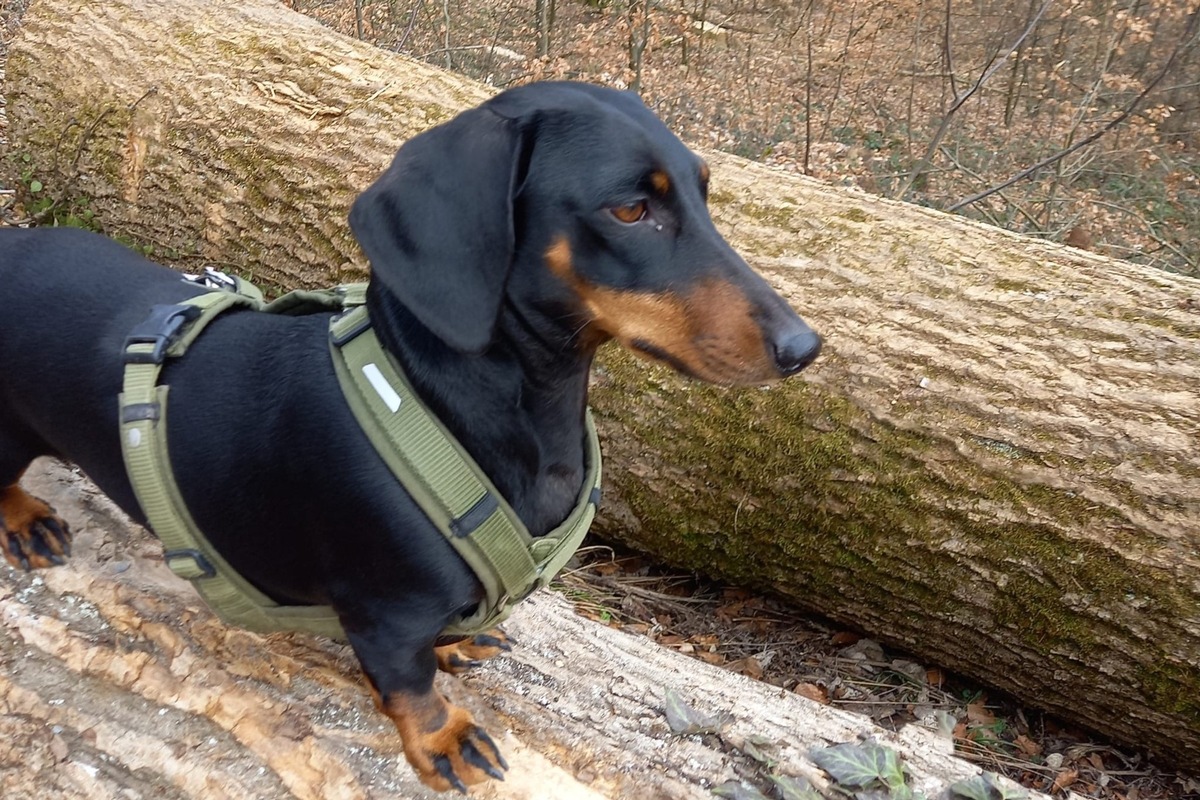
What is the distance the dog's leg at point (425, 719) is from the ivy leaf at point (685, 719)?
48cm

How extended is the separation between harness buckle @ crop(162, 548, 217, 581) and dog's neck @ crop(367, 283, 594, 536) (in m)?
0.72

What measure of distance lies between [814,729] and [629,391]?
1.46 metres

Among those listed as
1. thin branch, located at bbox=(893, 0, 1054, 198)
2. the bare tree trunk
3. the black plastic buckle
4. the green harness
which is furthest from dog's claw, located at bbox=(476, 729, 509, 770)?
the bare tree trunk

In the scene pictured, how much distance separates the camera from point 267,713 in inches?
84.3

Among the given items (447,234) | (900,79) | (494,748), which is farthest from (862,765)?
(900,79)

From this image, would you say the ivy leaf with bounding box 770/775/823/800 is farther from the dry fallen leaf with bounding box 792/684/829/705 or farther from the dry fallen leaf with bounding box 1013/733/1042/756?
the dry fallen leaf with bounding box 1013/733/1042/756

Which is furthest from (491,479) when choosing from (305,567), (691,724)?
(691,724)

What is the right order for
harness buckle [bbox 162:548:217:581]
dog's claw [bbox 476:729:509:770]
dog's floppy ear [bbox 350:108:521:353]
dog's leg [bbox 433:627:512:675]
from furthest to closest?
1. dog's leg [bbox 433:627:512:675]
2. dog's claw [bbox 476:729:509:770]
3. harness buckle [bbox 162:548:217:581]
4. dog's floppy ear [bbox 350:108:521:353]

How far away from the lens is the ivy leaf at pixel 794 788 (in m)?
2.13

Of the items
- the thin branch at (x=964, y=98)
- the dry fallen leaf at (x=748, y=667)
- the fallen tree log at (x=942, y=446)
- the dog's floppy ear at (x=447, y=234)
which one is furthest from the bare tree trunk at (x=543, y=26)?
the dog's floppy ear at (x=447, y=234)

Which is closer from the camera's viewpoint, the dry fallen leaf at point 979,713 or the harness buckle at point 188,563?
the harness buckle at point 188,563

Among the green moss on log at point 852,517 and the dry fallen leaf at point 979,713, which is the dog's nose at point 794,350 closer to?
the green moss on log at point 852,517

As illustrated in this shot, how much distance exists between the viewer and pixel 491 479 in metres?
1.89

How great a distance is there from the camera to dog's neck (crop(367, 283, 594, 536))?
1823 mm
